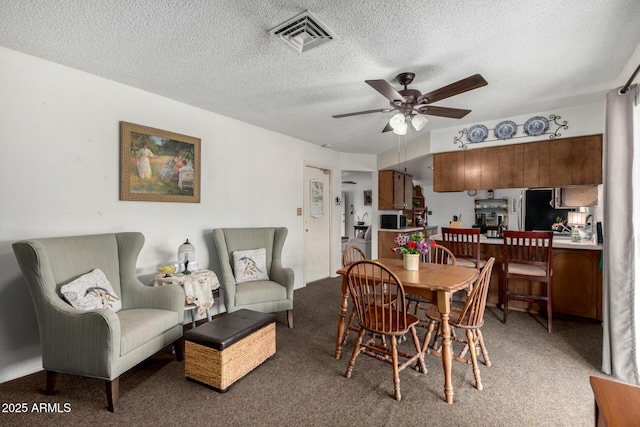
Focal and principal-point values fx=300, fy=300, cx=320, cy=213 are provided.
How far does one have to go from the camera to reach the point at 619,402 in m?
1.08

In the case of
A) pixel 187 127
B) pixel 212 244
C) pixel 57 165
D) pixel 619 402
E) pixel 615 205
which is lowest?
pixel 619 402

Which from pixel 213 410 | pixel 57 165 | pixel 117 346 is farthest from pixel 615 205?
pixel 57 165

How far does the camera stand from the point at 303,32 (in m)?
2.00

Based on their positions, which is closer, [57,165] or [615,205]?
[615,205]

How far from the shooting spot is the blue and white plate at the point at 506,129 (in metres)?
3.91

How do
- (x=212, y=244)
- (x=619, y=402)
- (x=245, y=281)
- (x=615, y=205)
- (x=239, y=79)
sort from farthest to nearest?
1. (x=212, y=244)
2. (x=245, y=281)
3. (x=239, y=79)
4. (x=615, y=205)
5. (x=619, y=402)

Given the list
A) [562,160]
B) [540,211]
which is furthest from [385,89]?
[540,211]

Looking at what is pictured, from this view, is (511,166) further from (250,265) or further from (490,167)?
(250,265)

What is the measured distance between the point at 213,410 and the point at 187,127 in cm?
278

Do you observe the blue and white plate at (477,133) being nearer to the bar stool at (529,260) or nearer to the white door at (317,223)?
the bar stool at (529,260)

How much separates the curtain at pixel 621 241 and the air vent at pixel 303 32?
2202 millimetres

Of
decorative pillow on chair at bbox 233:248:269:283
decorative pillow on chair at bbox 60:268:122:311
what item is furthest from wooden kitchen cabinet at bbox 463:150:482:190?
decorative pillow on chair at bbox 60:268:122:311

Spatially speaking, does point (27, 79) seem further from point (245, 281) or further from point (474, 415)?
point (474, 415)

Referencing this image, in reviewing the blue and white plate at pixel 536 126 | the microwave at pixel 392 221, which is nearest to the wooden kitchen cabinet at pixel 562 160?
the blue and white plate at pixel 536 126
